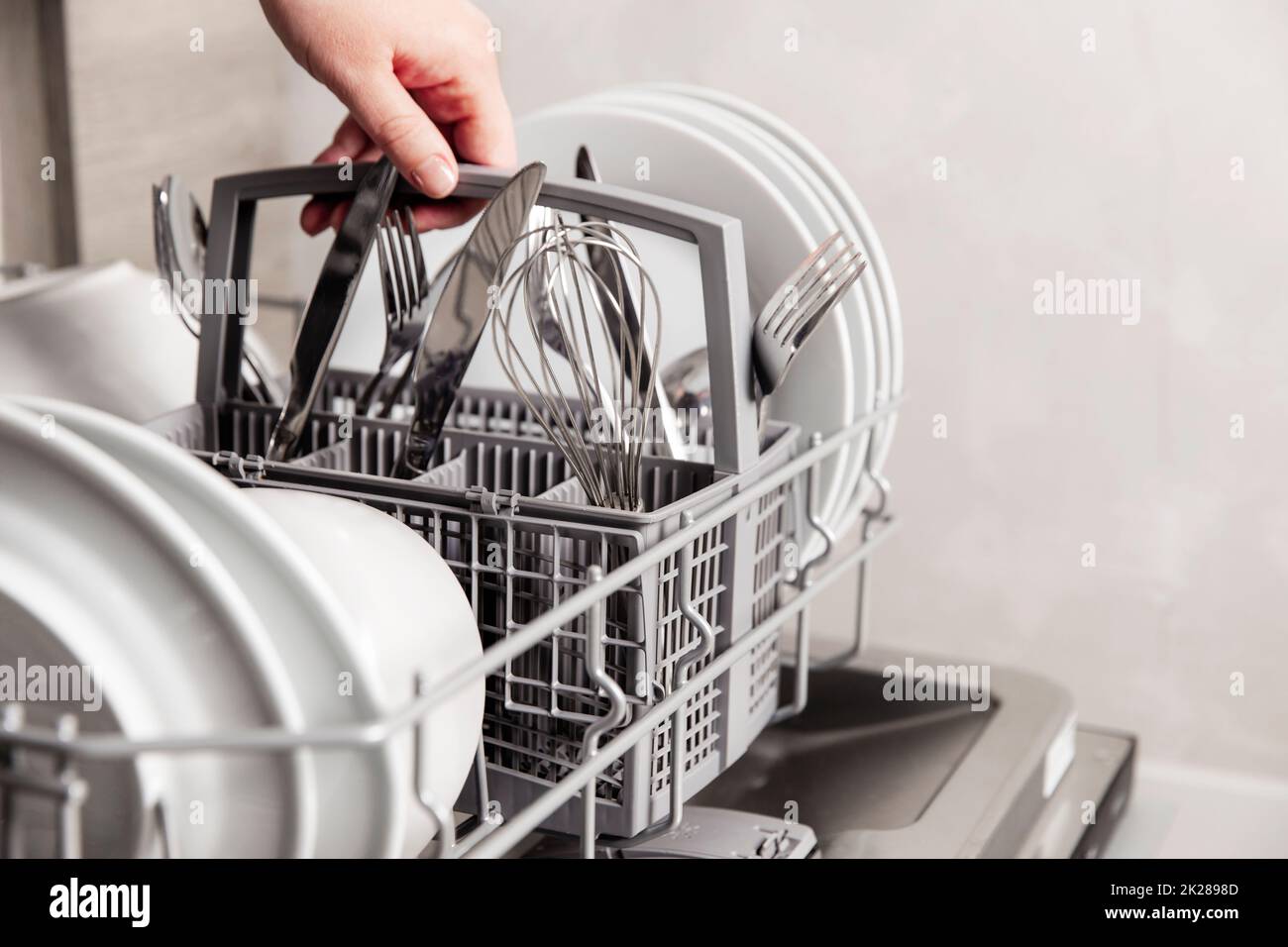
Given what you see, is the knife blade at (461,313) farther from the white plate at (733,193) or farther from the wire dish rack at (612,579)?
the white plate at (733,193)

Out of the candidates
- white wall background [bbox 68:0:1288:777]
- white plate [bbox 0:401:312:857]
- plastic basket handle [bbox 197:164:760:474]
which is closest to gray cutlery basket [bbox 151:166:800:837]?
plastic basket handle [bbox 197:164:760:474]

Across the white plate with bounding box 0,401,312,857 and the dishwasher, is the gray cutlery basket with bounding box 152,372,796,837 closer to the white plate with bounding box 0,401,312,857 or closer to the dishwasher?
the dishwasher

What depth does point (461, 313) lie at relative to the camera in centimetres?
46

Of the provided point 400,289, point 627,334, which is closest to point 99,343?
point 400,289

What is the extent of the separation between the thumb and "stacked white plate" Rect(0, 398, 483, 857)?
0.68 ft

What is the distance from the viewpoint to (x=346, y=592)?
1.15 feet

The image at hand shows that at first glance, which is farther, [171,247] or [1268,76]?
[1268,76]

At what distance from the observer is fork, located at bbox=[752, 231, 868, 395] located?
0.45 m

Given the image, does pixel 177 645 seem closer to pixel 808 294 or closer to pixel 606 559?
pixel 606 559

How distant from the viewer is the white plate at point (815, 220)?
61cm
